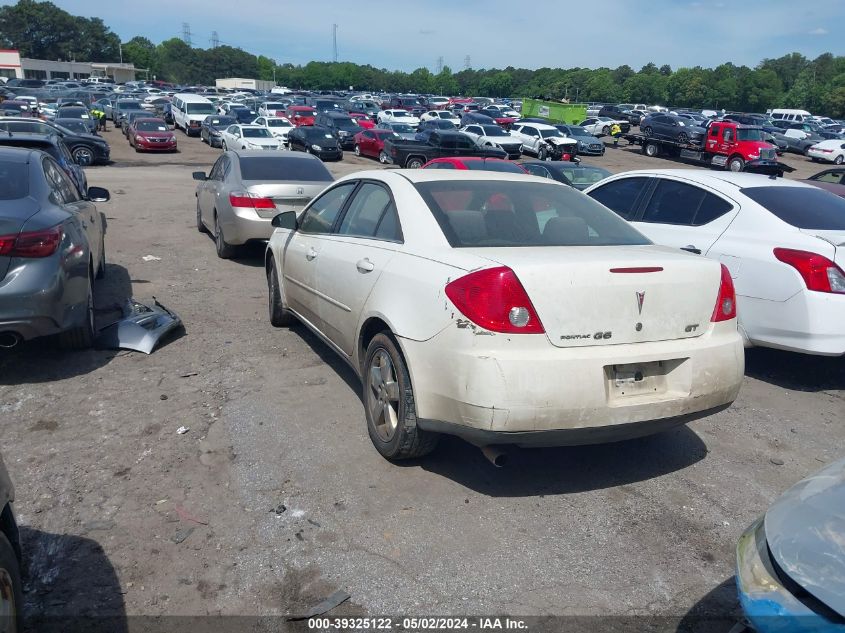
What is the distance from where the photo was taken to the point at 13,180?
18.4 ft

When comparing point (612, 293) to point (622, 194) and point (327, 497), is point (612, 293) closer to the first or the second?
point (327, 497)

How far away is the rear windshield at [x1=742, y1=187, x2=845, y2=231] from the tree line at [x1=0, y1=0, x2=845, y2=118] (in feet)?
296

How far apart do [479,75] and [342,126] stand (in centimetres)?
12549

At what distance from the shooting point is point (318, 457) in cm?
419

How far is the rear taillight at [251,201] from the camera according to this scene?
8.93 metres

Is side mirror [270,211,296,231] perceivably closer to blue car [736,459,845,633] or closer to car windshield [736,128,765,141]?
blue car [736,459,845,633]

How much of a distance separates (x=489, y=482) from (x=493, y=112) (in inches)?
2034

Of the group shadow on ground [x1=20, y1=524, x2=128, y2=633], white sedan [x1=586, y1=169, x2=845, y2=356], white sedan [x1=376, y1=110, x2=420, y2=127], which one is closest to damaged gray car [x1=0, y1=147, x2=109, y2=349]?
shadow on ground [x1=20, y1=524, x2=128, y2=633]

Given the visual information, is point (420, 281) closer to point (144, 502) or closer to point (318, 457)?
point (318, 457)

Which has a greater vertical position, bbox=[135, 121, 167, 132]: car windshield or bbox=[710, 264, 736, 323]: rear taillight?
bbox=[710, 264, 736, 323]: rear taillight

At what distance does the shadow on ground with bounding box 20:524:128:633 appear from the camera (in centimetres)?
279

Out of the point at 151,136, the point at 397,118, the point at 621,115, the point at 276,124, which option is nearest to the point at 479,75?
the point at 621,115

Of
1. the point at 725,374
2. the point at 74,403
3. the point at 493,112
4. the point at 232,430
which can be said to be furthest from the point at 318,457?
the point at 493,112

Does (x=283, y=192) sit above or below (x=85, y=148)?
above
